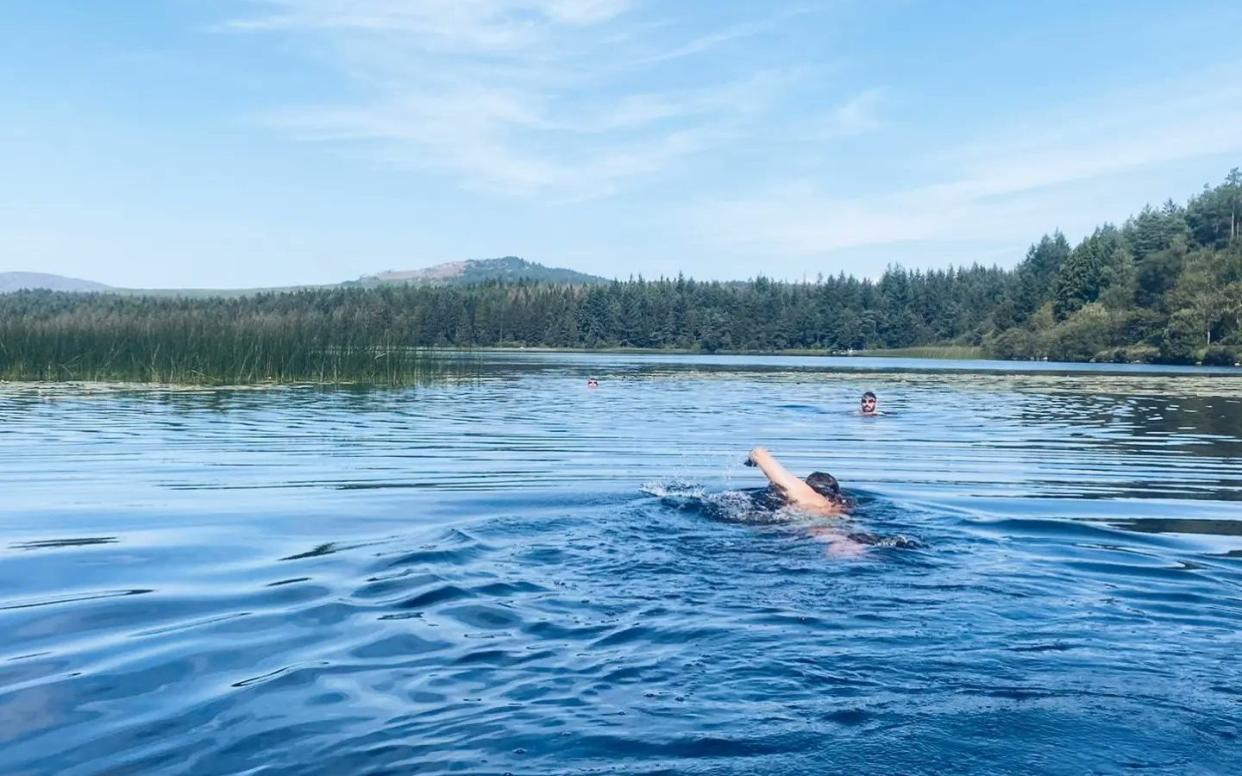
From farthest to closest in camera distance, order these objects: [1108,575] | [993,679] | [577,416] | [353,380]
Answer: [353,380] → [577,416] → [1108,575] → [993,679]

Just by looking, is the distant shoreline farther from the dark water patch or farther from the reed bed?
the dark water patch

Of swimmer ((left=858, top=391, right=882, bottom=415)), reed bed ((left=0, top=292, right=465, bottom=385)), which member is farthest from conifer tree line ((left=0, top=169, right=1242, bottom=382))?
swimmer ((left=858, top=391, right=882, bottom=415))

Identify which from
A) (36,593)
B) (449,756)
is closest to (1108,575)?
(449,756)

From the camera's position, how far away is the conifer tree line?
34.4m

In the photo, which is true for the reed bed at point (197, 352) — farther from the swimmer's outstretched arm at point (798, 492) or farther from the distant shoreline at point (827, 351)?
the distant shoreline at point (827, 351)

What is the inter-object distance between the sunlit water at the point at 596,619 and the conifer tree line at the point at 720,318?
1859 centimetres

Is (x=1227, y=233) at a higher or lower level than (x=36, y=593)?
higher

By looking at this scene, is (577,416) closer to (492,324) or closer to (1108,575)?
(1108,575)

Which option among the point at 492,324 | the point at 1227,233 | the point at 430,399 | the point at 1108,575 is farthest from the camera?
the point at 492,324

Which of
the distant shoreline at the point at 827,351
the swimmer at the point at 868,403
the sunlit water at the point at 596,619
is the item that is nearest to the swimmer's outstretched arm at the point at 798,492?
the sunlit water at the point at 596,619

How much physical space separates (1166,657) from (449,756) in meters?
4.26

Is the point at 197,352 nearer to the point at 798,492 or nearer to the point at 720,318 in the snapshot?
the point at 798,492

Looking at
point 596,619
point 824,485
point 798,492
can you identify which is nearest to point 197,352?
point 798,492

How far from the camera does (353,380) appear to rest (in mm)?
36375
